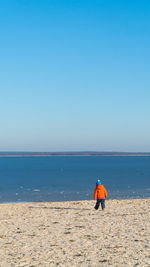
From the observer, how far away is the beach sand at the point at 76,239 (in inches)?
348

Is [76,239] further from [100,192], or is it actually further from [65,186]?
[65,186]

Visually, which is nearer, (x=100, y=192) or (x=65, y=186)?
(x=100, y=192)

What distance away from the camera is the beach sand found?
8.84m

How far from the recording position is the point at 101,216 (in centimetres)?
1658

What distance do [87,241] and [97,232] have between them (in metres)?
1.54

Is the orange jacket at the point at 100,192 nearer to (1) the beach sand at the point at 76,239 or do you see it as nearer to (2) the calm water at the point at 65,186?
(1) the beach sand at the point at 76,239

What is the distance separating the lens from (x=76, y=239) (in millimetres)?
11305

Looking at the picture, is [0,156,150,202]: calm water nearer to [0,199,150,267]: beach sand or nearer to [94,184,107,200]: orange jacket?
[94,184,107,200]: orange jacket

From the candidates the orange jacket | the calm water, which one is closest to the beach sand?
the orange jacket

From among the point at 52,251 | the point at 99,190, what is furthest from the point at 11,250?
the point at 99,190

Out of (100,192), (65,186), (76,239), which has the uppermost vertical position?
(65,186)

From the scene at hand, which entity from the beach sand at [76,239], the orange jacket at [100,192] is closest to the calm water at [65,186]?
the orange jacket at [100,192]

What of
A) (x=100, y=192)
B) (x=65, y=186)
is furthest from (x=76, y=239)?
(x=65, y=186)

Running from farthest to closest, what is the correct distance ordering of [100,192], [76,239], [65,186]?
1. [65,186]
2. [100,192]
3. [76,239]
